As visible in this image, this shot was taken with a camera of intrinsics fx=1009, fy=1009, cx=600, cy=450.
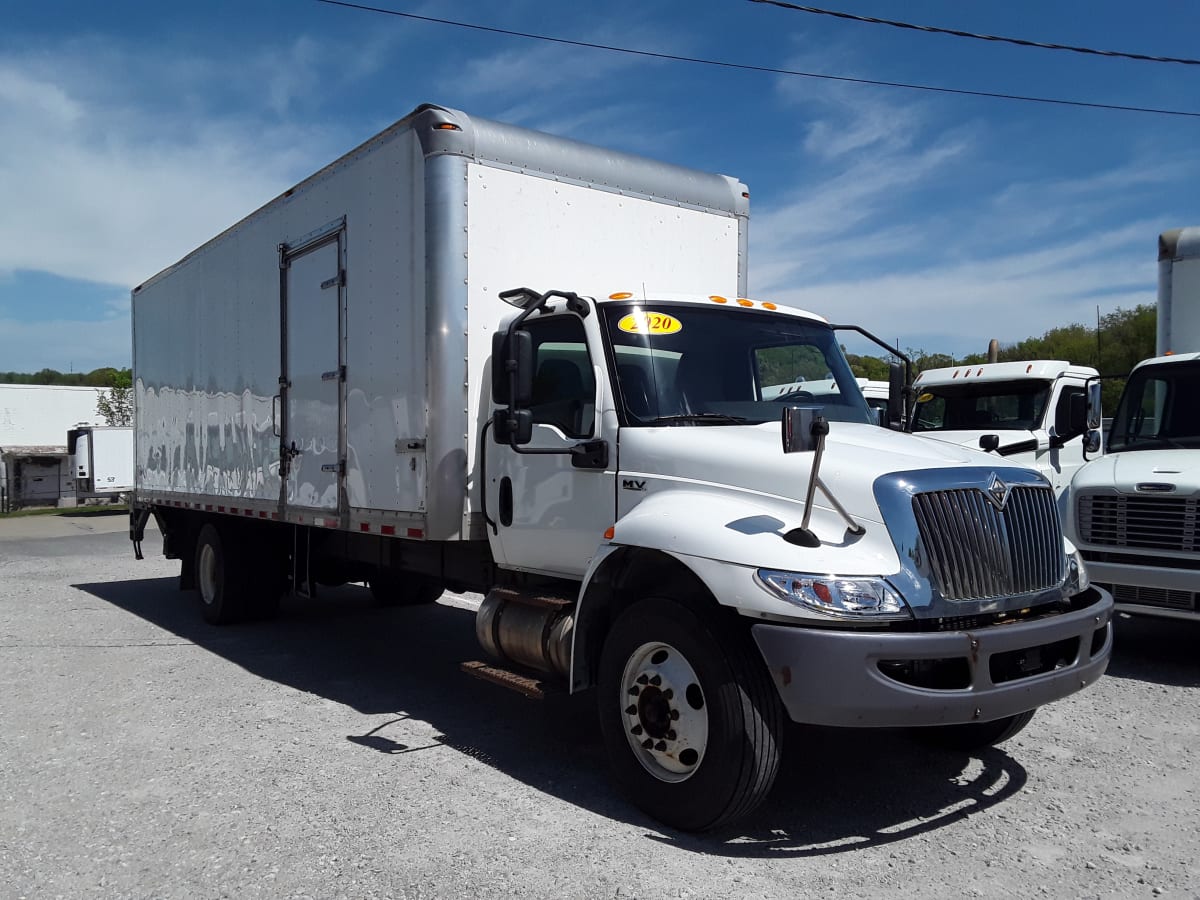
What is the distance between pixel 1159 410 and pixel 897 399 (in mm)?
3532

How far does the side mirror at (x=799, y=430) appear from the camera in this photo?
12.9 ft

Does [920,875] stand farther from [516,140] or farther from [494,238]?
[516,140]

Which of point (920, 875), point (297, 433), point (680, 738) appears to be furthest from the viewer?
point (297, 433)

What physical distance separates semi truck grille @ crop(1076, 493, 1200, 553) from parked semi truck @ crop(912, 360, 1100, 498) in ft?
6.99

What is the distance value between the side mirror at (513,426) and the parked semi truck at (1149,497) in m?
4.63

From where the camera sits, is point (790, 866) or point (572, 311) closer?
point (790, 866)

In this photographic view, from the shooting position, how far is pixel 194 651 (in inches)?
339

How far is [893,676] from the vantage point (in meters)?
3.93

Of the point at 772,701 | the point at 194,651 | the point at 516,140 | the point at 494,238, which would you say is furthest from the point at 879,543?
the point at 194,651

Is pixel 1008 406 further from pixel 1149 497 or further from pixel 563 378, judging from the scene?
pixel 563 378

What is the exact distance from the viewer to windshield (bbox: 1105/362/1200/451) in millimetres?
8125

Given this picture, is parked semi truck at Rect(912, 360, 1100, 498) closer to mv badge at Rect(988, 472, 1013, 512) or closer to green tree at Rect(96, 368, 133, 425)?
mv badge at Rect(988, 472, 1013, 512)

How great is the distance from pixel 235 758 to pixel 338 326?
119 inches

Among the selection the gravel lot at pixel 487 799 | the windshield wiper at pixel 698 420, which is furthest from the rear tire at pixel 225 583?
the windshield wiper at pixel 698 420
